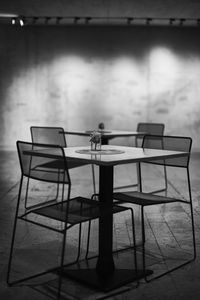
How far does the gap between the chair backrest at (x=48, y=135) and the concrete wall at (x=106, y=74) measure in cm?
623

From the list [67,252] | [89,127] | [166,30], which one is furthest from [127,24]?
[67,252]

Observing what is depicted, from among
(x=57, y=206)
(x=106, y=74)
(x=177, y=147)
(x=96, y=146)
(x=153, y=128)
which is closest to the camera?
(x=57, y=206)

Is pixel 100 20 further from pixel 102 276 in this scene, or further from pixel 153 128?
pixel 102 276

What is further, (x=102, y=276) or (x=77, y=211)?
(x=102, y=276)

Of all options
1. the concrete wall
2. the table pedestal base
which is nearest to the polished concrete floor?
the table pedestal base

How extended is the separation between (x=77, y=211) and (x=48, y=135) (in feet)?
9.46

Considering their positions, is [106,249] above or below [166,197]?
below

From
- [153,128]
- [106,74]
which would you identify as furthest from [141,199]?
[106,74]

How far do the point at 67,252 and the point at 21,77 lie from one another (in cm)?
899

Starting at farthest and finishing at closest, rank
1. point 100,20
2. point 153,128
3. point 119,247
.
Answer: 1. point 100,20
2. point 153,128
3. point 119,247

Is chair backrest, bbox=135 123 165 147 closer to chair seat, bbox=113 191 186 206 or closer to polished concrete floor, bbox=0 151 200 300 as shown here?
polished concrete floor, bbox=0 151 200 300

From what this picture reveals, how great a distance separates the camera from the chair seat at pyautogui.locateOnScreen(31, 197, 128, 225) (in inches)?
98.2

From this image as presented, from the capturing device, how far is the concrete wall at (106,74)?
1155 cm

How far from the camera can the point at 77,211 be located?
2637 millimetres
